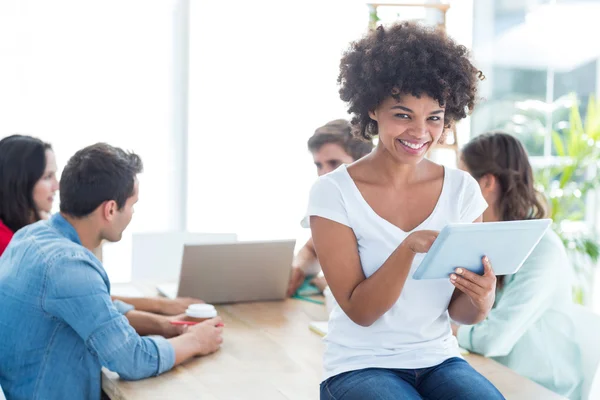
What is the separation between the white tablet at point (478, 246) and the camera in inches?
58.8

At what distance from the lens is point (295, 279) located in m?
2.78

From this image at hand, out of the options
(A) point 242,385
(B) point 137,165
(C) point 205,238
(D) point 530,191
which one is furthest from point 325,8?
(A) point 242,385

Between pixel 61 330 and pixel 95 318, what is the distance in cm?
15

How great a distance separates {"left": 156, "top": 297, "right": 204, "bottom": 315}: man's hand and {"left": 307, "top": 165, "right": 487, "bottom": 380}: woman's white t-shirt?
831 mm

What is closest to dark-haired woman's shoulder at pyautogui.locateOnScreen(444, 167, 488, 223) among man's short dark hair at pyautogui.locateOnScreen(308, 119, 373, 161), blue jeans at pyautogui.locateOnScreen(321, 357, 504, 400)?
blue jeans at pyautogui.locateOnScreen(321, 357, 504, 400)

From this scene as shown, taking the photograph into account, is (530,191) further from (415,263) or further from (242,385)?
(242,385)

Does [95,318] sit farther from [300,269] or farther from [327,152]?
[327,152]

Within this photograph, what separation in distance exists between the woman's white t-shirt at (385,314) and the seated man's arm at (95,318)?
48 cm

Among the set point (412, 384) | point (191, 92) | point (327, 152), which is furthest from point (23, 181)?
point (191, 92)

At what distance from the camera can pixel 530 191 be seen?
2.52 m

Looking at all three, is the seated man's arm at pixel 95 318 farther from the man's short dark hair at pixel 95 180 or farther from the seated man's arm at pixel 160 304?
the seated man's arm at pixel 160 304

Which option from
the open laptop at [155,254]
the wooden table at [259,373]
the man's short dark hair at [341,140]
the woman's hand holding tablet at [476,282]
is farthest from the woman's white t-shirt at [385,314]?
the open laptop at [155,254]

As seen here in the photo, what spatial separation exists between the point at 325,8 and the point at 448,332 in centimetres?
339

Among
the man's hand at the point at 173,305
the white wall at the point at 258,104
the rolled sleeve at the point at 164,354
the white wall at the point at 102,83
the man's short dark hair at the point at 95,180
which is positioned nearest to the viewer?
the rolled sleeve at the point at 164,354
